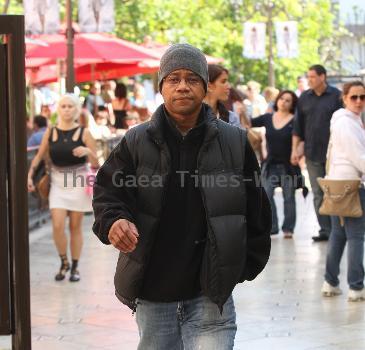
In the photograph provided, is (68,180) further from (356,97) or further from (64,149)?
(356,97)

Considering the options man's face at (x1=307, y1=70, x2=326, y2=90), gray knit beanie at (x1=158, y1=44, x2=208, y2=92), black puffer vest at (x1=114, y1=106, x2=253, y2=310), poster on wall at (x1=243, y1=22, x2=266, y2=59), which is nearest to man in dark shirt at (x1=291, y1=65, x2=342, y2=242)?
man's face at (x1=307, y1=70, x2=326, y2=90)

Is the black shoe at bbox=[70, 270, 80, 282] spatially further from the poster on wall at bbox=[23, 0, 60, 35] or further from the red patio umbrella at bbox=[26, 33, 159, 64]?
the red patio umbrella at bbox=[26, 33, 159, 64]

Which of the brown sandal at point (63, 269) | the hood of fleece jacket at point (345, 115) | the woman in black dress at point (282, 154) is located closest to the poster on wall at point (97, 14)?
the woman in black dress at point (282, 154)

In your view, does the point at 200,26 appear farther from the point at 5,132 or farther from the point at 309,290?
the point at 5,132

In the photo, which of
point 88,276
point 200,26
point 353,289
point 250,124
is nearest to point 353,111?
point 353,289

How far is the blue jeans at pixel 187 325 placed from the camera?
17.6ft

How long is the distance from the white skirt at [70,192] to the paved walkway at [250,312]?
0.73m

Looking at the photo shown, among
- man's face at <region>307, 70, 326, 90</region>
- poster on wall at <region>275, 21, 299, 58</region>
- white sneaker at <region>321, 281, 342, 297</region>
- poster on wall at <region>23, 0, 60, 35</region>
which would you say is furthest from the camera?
poster on wall at <region>275, 21, 299, 58</region>

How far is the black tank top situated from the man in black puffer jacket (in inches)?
270

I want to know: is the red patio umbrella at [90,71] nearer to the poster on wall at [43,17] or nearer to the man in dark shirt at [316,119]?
the poster on wall at [43,17]

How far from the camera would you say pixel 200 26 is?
1770 inches

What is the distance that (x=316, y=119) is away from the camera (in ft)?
47.2

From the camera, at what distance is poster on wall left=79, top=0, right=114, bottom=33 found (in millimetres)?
22930

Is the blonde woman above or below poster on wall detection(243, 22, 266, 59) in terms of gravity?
above
